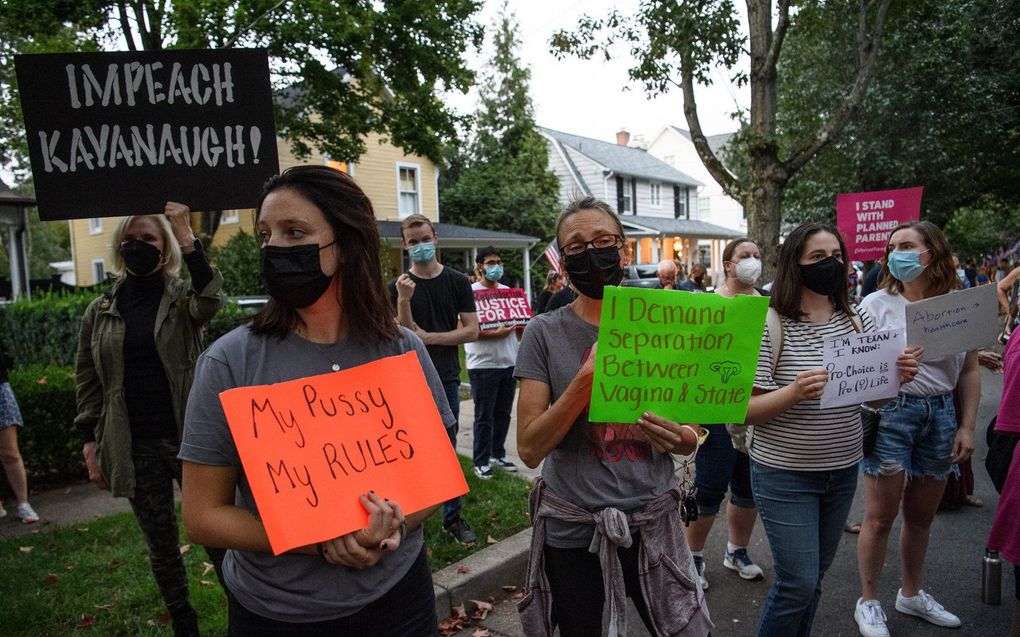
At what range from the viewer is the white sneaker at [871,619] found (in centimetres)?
343

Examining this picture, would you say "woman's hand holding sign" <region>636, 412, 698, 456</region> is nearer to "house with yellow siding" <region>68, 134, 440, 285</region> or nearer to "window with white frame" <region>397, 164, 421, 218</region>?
"house with yellow siding" <region>68, 134, 440, 285</region>

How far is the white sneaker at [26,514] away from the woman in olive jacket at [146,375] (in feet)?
9.26

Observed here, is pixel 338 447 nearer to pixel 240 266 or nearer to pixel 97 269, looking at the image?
pixel 240 266

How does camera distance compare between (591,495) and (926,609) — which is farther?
(926,609)

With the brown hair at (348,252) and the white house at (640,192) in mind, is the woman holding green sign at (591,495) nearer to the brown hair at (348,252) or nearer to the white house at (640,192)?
the brown hair at (348,252)

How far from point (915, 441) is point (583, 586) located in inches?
88.6

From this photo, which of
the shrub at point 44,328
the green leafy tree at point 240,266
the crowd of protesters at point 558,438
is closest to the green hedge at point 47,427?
the crowd of protesters at point 558,438

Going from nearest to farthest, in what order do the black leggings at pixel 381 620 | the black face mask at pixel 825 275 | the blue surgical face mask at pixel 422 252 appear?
the black leggings at pixel 381 620
the black face mask at pixel 825 275
the blue surgical face mask at pixel 422 252

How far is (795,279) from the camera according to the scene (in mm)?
2941

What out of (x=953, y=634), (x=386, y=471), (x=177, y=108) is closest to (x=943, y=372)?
(x=953, y=634)

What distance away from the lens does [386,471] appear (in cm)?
174

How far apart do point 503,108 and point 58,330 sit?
23902mm

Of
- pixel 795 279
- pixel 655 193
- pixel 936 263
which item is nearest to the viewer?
pixel 795 279

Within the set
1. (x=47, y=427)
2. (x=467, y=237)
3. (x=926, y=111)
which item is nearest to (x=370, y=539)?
(x=47, y=427)
